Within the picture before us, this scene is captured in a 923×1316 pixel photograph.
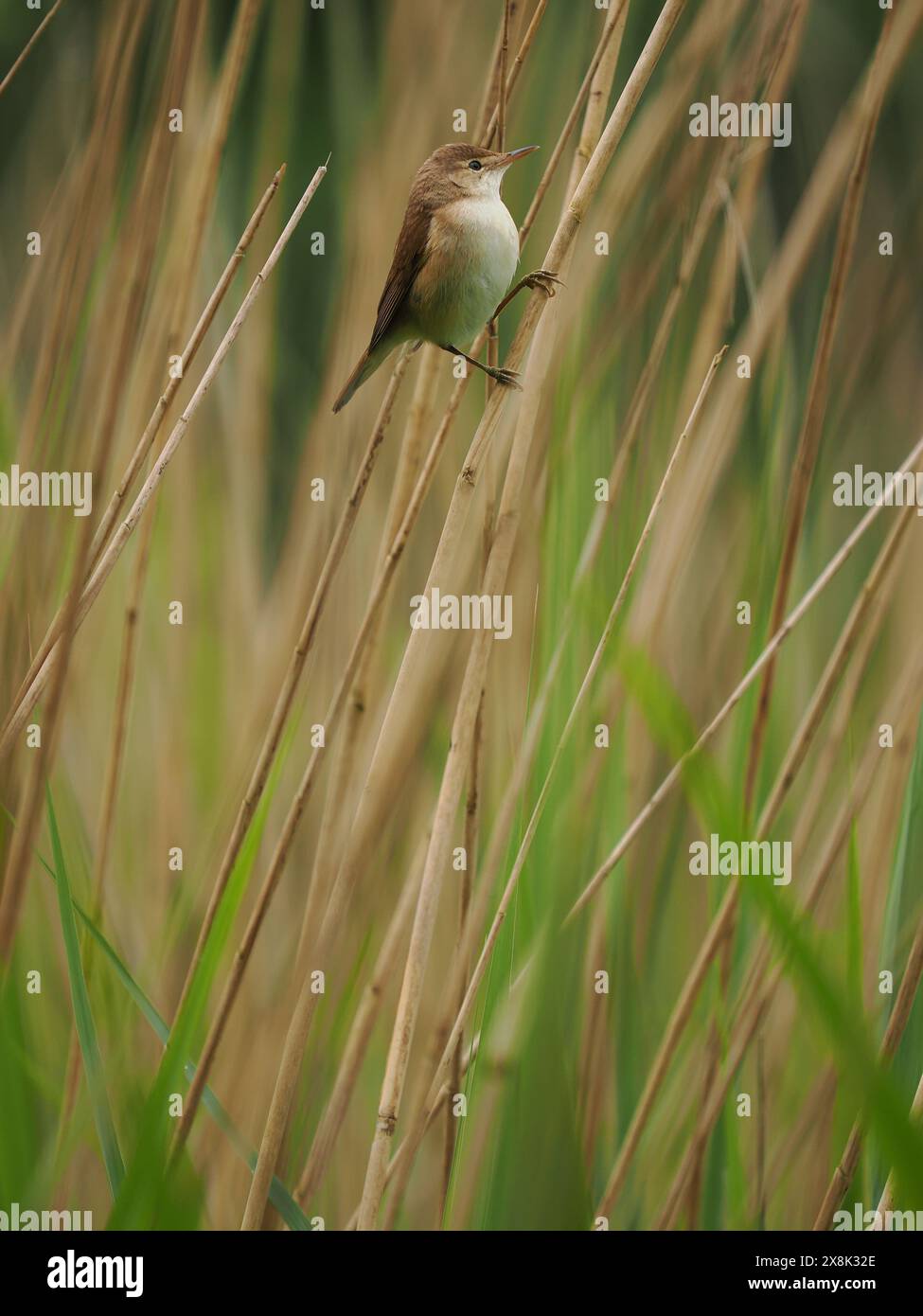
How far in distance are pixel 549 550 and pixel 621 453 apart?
0.45ft

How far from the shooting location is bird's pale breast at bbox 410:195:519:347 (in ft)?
4.06

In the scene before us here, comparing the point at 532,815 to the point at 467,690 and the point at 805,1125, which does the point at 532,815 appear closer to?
the point at 467,690

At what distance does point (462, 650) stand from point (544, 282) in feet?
1.39

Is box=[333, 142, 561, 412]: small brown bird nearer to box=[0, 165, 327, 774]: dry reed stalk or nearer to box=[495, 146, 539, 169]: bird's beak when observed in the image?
box=[495, 146, 539, 169]: bird's beak

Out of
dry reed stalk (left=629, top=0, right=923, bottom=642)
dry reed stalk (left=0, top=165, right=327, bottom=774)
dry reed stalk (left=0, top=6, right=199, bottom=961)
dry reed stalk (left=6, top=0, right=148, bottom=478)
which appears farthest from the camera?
dry reed stalk (left=629, top=0, right=923, bottom=642)

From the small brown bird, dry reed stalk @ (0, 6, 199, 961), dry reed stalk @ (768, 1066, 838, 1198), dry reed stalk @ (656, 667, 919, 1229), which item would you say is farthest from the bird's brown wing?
dry reed stalk @ (768, 1066, 838, 1198)

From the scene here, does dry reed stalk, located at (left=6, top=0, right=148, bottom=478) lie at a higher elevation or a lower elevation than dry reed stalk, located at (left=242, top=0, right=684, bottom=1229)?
higher

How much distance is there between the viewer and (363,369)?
1.33 m

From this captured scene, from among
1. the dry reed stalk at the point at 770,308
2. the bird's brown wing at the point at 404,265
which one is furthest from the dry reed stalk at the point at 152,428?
the dry reed stalk at the point at 770,308

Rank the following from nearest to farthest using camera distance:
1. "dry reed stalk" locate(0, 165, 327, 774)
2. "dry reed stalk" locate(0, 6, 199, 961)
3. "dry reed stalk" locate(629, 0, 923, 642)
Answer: "dry reed stalk" locate(0, 6, 199, 961), "dry reed stalk" locate(0, 165, 327, 774), "dry reed stalk" locate(629, 0, 923, 642)

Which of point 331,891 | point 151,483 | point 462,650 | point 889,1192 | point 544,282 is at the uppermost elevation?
point 544,282

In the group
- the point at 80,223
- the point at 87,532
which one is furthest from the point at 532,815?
the point at 80,223

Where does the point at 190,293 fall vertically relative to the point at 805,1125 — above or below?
above
